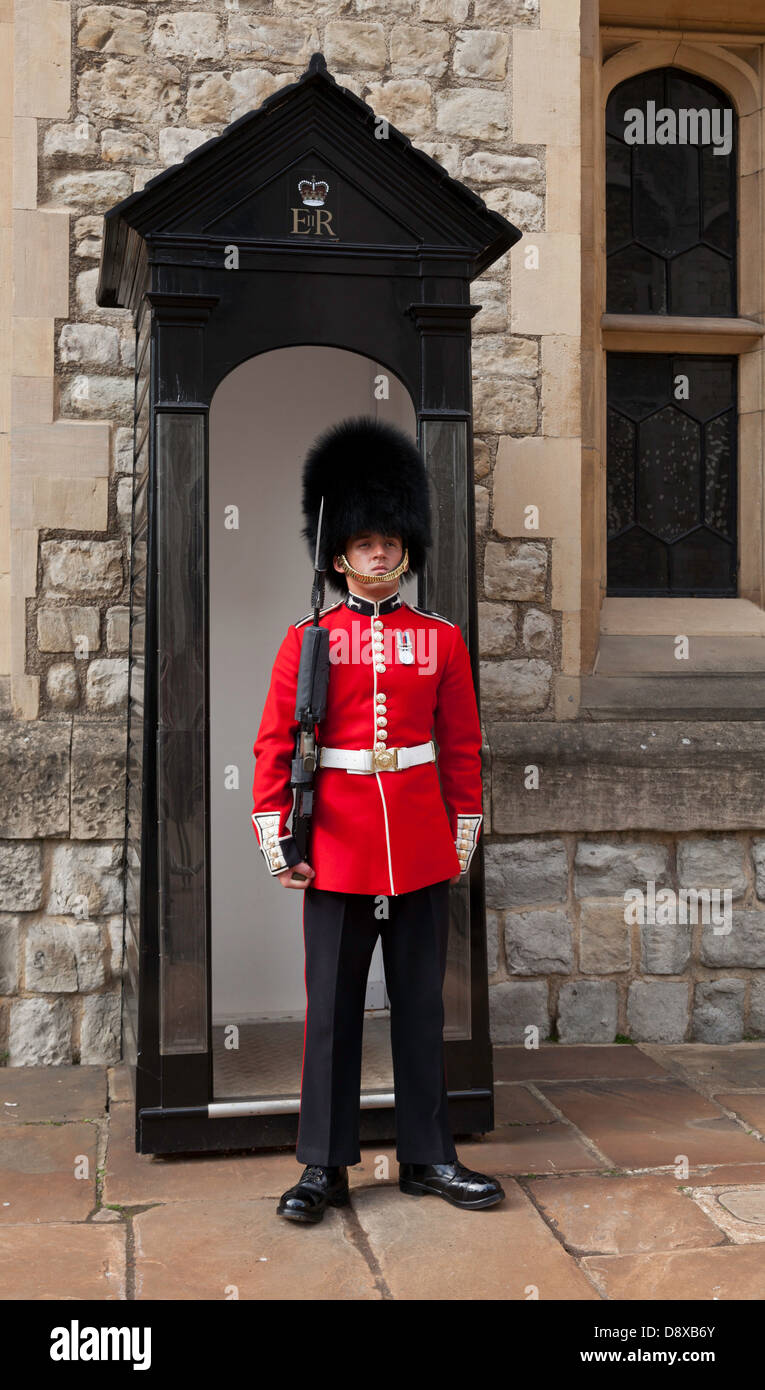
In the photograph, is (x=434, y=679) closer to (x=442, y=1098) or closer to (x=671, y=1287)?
(x=442, y=1098)

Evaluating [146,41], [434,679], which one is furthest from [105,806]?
[146,41]

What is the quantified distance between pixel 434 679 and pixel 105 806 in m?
1.33

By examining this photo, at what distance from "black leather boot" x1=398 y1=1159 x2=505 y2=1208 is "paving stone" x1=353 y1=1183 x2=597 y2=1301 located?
20mm

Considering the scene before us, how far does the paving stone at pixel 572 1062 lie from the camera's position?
3.80 metres

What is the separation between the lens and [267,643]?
396 cm

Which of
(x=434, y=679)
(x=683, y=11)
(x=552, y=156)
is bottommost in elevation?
(x=434, y=679)

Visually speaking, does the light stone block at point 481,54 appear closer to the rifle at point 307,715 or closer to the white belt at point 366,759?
the rifle at point 307,715

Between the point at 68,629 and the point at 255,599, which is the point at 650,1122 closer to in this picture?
the point at 255,599

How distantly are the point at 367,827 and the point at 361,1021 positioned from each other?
0.43 metres

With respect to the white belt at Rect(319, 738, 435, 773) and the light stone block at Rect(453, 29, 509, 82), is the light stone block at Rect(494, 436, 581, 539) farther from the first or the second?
the white belt at Rect(319, 738, 435, 773)

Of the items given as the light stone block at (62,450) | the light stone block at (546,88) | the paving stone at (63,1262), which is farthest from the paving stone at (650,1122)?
the light stone block at (546,88)

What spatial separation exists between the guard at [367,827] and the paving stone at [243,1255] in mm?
93

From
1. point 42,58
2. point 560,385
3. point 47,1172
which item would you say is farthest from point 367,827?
point 42,58

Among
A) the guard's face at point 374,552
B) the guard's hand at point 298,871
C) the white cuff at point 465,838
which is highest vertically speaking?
the guard's face at point 374,552
